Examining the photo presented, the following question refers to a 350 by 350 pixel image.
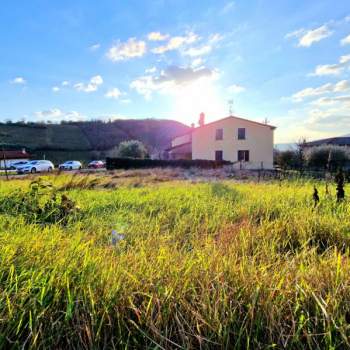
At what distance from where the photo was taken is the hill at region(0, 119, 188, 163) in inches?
2195

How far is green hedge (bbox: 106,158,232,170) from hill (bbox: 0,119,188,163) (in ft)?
87.4

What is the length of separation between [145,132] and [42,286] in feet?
284

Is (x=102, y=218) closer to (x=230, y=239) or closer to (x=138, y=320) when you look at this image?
(x=230, y=239)

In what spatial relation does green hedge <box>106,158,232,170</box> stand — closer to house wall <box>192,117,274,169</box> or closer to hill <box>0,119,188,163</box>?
house wall <box>192,117,274,169</box>

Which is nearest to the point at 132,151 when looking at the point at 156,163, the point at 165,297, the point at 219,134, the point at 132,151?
the point at 132,151

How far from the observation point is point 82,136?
70938 millimetres

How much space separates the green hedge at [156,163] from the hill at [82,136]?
26.7 metres

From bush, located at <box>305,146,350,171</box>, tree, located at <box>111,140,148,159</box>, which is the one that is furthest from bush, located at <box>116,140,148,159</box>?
bush, located at <box>305,146,350,171</box>

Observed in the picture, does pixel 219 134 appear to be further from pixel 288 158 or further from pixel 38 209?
pixel 38 209

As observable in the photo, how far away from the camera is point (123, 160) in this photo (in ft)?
96.5

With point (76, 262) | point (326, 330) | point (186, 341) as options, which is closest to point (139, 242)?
point (76, 262)

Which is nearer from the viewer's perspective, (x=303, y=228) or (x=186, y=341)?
(x=186, y=341)

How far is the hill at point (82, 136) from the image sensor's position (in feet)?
183

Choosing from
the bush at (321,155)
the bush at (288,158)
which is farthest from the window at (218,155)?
Answer: the bush at (321,155)
